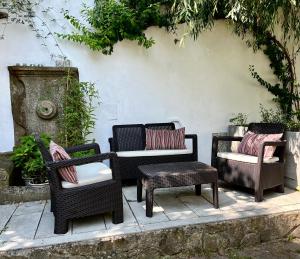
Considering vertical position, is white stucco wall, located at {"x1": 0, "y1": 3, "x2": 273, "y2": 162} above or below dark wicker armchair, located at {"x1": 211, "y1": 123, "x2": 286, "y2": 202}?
above

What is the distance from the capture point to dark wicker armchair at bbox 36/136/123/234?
2.84 meters

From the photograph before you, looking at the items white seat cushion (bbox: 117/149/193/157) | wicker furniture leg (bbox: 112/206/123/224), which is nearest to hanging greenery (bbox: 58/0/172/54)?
white seat cushion (bbox: 117/149/193/157)

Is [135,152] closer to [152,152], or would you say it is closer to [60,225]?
[152,152]

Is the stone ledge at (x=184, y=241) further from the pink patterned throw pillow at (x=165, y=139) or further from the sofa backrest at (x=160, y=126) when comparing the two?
the sofa backrest at (x=160, y=126)

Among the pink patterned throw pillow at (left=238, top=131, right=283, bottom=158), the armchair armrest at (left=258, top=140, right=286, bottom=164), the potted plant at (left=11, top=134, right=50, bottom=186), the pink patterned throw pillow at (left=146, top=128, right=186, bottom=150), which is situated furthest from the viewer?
the pink patterned throw pillow at (left=146, top=128, right=186, bottom=150)

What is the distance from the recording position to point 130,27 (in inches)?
187

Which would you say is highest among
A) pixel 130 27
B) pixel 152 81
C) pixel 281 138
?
pixel 130 27

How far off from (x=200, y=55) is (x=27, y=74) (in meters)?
2.79

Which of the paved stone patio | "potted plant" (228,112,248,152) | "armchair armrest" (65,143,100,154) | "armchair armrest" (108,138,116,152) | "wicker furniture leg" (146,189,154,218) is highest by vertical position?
"potted plant" (228,112,248,152)

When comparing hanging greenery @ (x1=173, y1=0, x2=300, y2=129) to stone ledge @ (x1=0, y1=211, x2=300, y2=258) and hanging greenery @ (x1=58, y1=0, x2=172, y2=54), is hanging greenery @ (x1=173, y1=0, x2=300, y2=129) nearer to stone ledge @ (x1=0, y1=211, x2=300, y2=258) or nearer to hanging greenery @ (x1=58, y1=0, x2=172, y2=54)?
hanging greenery @ (x1=58, y1=0, x2=172, y2=54)

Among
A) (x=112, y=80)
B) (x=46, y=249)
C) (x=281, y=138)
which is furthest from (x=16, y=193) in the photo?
(x=281, y=138)

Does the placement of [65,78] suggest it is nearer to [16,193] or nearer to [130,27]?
[130,27]

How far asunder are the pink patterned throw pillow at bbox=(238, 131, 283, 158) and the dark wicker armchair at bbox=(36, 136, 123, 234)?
72.3 inches

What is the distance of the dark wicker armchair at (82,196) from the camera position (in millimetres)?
2838
